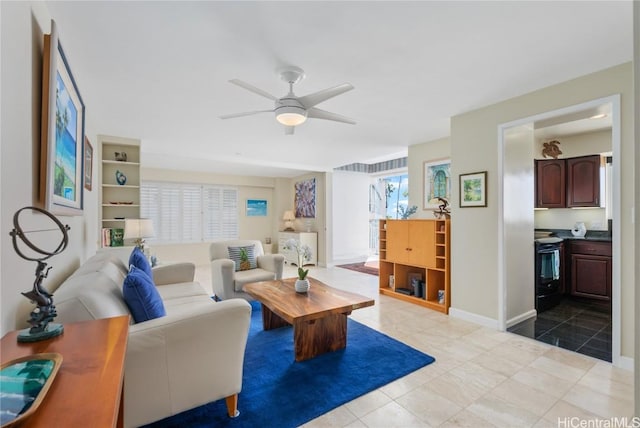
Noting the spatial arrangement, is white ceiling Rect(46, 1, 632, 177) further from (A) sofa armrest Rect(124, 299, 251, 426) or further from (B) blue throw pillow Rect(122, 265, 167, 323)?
(A) sofa armrest Rect(124, 299, 251, 426)

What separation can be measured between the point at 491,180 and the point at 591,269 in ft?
7.46

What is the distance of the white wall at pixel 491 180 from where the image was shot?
225cm

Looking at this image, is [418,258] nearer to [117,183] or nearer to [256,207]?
[117,183]

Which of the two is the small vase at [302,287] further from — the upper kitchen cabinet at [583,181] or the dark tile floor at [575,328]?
the upper kitchen cabinet at [583,181]

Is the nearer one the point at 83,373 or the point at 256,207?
the point at 83,373

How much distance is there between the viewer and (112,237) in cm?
404

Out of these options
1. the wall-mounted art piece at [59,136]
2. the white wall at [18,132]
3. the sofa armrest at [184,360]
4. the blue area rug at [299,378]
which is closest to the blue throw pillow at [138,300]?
the sofa armrest at [184,360]

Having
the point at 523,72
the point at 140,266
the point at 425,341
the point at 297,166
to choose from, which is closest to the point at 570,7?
the point at 523,72

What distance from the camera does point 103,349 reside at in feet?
2.96

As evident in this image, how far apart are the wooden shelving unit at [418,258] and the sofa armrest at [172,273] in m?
2.84

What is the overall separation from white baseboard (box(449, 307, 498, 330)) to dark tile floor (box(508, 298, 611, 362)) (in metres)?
0.19

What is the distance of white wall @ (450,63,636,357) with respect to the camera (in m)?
2.25

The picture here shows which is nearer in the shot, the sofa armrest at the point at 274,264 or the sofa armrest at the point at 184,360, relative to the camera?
the sofa armrest at the point at 184,360

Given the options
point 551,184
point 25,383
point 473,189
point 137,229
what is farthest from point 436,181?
point 25,383
